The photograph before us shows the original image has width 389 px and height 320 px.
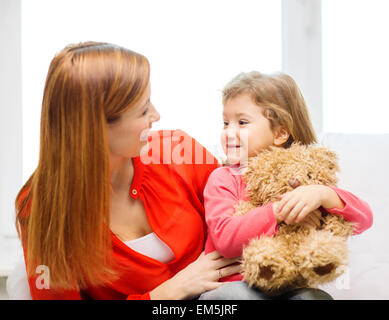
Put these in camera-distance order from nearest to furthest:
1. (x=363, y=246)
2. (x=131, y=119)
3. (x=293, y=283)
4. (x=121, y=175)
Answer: (x=293, y=283), (x=131, y=119), (x=121, y=175), (x=363, y=246)

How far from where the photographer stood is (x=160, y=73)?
74.3 inches

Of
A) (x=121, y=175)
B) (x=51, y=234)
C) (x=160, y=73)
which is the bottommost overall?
(x=51, y=234)

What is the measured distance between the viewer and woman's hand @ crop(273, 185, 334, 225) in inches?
33.2

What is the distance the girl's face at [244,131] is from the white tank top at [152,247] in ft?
1.03

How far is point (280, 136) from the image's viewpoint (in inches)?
43.1

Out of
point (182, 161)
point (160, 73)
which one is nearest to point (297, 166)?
point (182, 161)

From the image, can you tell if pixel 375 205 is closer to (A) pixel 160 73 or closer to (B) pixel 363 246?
(B) pixel 363 246

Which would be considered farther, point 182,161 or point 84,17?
point 84,17

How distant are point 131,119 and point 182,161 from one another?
0.27 metres

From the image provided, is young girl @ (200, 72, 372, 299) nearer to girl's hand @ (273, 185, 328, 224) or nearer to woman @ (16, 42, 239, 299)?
girl's hand @ (273, 185, 328, 224)

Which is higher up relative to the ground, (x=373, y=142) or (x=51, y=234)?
(x=373, y=142)

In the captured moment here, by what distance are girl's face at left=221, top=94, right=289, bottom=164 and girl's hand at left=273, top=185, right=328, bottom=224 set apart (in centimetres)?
21

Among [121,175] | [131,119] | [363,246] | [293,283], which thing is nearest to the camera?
[293,283]

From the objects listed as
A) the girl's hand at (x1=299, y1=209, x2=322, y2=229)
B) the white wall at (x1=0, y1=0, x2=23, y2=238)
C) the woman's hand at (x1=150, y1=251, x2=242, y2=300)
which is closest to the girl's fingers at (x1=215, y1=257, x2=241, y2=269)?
the woman's hand at (x1=150, y1=251, x2=242, y2=300)
